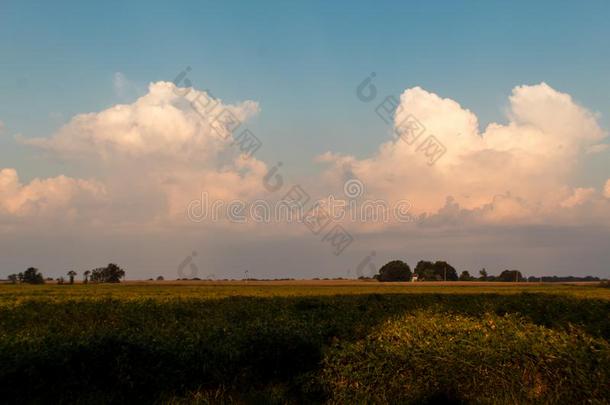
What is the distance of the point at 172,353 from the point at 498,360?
518 centimetres

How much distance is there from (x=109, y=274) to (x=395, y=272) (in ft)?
248

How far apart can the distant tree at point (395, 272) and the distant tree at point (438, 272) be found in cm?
941

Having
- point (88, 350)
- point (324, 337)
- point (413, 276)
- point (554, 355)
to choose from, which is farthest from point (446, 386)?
point (413, 276)

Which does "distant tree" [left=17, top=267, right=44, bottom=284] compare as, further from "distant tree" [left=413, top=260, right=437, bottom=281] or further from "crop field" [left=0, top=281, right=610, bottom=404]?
"crop field" [left=0, top=281, right=610, bottom=404]

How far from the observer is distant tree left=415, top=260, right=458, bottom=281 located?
148 meters

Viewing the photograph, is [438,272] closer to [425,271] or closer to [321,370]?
[425,271]

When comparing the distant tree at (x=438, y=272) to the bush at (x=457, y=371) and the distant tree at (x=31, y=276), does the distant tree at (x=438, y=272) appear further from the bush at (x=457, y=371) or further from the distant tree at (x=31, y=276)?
the bush at (x=457, y=371)

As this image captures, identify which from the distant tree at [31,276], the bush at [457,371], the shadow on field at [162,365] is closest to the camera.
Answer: the shadow on field at [162,365]

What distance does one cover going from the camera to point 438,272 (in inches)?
5871

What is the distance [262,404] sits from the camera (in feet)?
26.5

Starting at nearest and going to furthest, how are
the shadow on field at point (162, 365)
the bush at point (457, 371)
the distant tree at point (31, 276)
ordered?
the shadow on field at point (162, 365)
the bush at point (457, 371)
the distant tree at point (31, 276)

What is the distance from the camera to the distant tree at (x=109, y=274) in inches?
5105

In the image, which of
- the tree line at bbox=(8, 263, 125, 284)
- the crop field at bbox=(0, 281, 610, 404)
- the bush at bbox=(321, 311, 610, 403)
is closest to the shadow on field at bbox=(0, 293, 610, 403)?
the crop field at bbox=(0, 281, 610, 404)

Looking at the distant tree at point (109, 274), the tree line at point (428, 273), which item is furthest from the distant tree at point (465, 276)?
the distant tree at point (109, 274)
